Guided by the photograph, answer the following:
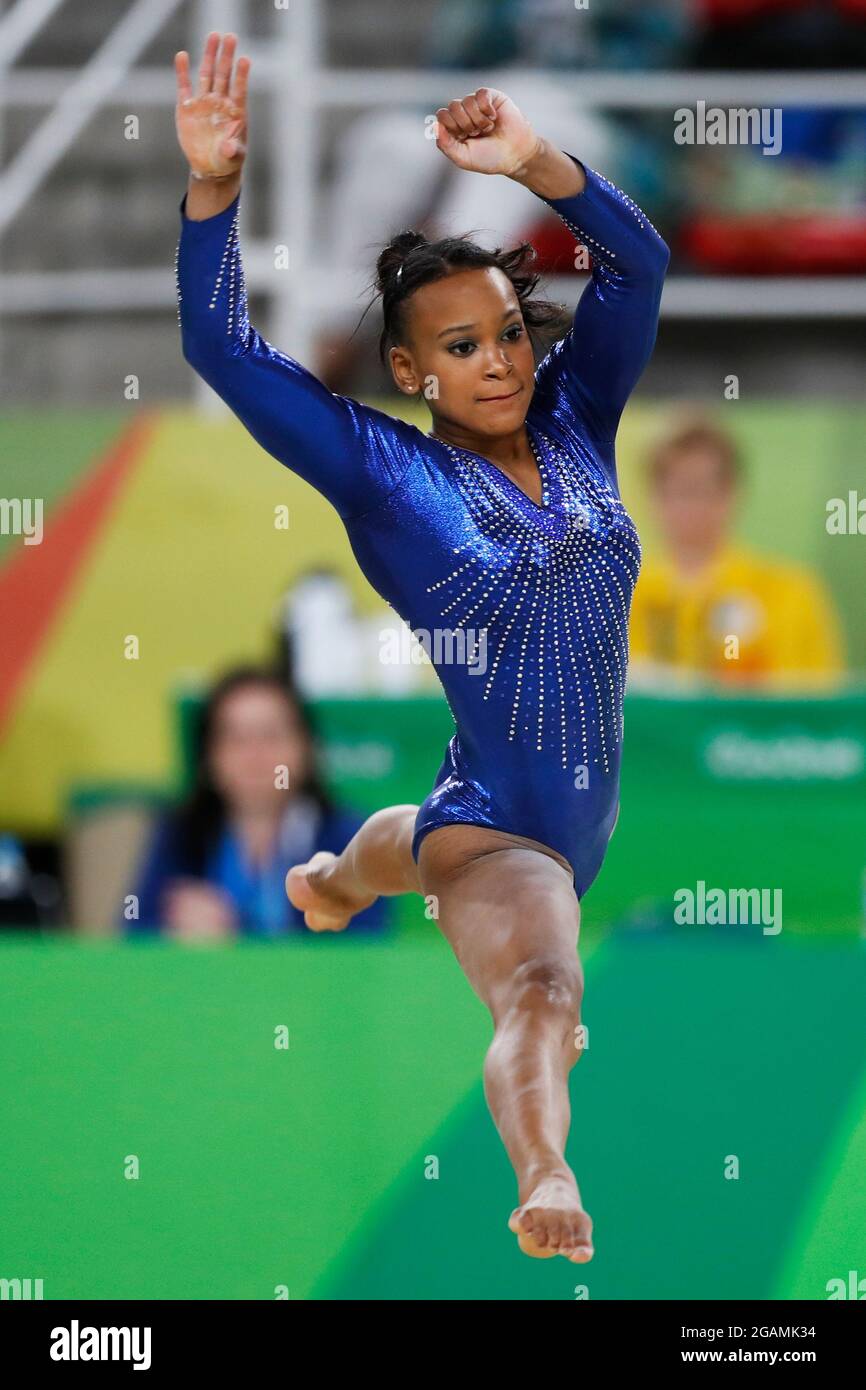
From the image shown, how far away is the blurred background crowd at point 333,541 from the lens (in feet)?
16.3

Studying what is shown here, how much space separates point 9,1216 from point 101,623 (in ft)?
8.65

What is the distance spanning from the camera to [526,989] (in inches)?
94.7

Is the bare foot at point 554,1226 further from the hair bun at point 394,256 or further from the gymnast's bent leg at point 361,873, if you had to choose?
the hair bun at point 394,256

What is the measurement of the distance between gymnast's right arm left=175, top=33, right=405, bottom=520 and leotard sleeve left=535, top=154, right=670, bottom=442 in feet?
1.19

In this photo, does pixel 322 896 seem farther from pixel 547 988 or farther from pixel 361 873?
pixel 547 988

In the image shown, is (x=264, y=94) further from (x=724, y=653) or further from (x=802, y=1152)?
(x=802, y=1152)

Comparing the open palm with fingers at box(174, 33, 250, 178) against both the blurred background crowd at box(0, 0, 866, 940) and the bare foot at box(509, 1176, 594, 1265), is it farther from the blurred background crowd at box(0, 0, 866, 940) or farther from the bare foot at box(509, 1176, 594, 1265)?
the blurred background crowd at box(0, 0, 866, 940)

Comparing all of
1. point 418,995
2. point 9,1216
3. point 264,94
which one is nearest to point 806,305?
point 264,94

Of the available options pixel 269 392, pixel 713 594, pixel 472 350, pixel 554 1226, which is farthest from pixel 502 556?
pixel 713 594

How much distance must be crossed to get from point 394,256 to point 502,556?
490mm

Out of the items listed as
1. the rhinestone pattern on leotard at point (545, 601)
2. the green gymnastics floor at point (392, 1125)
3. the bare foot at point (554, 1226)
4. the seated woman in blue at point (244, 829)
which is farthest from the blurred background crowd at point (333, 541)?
the bare foot at point (554, 1226)

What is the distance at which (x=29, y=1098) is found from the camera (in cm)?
339

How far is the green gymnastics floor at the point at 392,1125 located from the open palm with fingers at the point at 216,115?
1.63 metres

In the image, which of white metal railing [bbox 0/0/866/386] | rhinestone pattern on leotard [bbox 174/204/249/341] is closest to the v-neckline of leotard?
rhinestone pattern on leotard [bbox 174/204/249/341]
